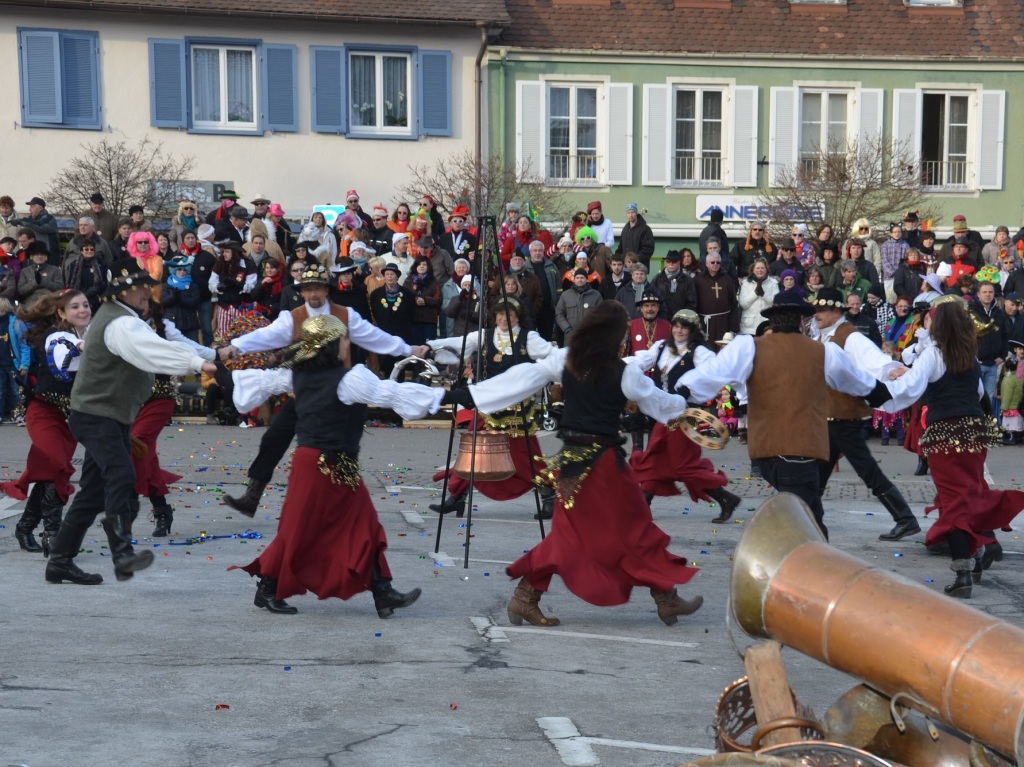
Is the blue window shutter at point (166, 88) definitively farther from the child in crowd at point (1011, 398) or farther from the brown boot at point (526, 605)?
the brown boot at point (526, 605)

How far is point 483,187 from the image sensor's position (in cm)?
2592

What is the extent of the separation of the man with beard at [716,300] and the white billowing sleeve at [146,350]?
36.6 ft

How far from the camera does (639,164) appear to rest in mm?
29844

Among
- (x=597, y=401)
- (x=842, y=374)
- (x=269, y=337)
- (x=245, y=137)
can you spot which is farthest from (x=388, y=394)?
(x=245, y=137)

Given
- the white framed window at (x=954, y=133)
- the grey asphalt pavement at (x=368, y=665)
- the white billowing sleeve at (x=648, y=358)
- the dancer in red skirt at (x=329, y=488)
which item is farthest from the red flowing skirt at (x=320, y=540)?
the white framed window at (x=954, y=133)

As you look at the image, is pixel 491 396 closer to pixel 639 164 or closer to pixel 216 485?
pixel 216 485

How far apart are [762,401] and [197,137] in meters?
20.9

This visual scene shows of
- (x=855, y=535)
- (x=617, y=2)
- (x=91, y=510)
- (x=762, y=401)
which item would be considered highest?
(x=617, y=2)

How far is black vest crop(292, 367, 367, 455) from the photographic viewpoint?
26.6ft

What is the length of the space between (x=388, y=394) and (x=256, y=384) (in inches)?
33.6

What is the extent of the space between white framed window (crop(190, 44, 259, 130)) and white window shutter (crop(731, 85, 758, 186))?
9361 mm

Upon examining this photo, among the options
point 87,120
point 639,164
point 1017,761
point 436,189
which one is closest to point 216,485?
point 1017,761

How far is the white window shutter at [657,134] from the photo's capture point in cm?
2959

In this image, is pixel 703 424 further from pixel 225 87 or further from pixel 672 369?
pixel 225 87
